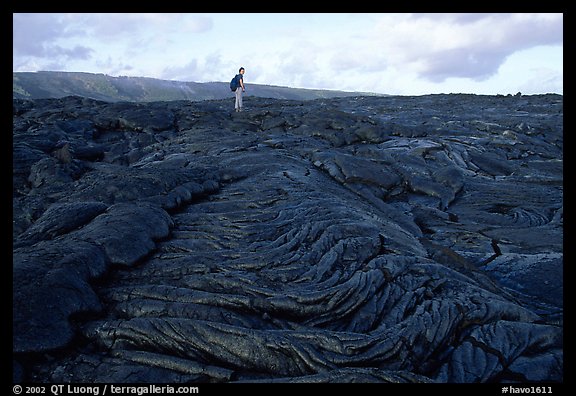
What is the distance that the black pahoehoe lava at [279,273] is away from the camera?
4.75 meters

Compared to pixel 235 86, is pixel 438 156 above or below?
below

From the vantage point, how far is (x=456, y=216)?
1113 centimetres

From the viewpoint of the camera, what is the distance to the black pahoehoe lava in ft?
15.6

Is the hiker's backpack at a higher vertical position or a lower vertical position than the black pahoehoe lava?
higher

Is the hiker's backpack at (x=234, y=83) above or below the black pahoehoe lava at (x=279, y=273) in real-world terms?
above

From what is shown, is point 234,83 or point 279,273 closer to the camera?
point 279,273

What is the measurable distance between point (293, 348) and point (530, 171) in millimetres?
14119

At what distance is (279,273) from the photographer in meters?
6.21

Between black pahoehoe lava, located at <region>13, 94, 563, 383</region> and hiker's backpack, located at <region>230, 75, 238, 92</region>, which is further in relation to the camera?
hiker's backpack, located at <region>230, 75, 238, 92</region>
